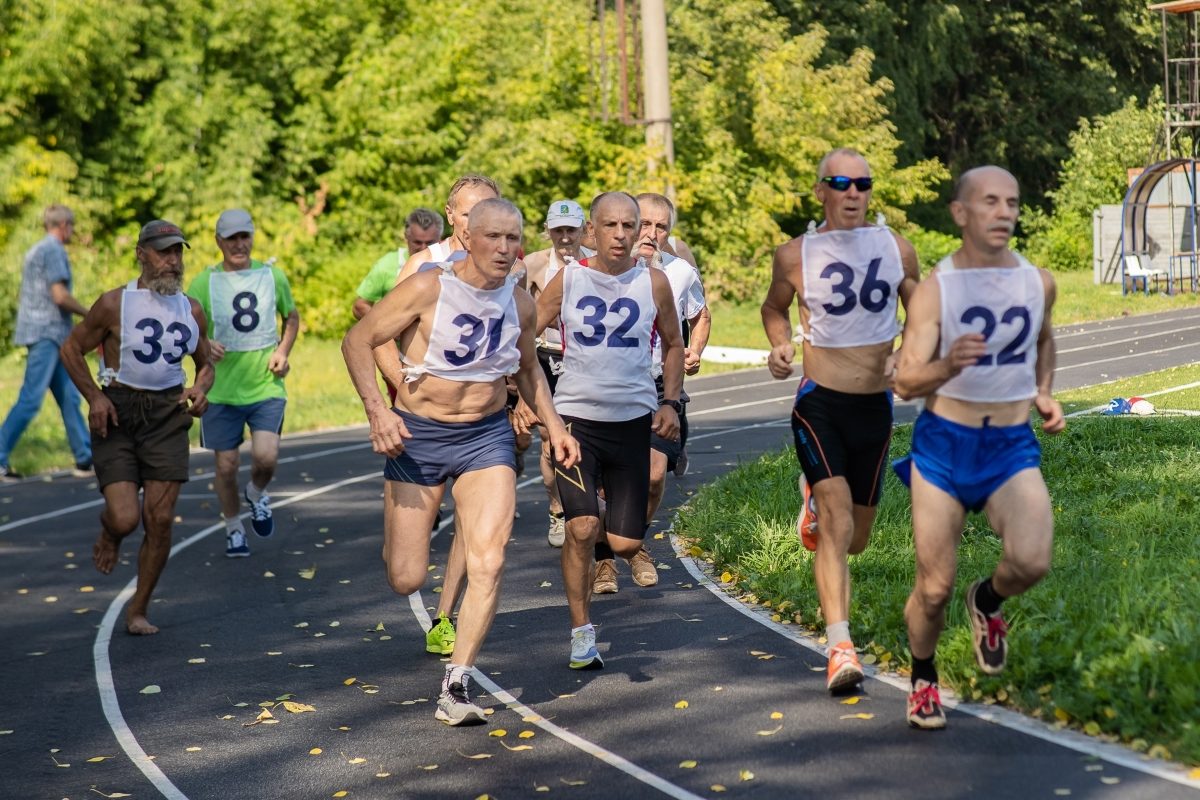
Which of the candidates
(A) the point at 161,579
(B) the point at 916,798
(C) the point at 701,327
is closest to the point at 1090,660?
(B) the point at 916,798

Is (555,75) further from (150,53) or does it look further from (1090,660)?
(1090,660)

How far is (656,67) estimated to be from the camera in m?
28.8

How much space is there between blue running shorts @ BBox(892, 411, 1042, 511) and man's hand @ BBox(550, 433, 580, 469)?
1.88 metres

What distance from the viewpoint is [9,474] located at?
1677 cm

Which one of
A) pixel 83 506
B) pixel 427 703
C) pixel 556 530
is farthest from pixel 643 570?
pixel 83 506

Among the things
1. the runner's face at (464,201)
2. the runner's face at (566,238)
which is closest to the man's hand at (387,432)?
the runner's face at (464,201)

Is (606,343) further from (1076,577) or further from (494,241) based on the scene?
(1076,577)

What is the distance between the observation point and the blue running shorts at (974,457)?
20.4ft

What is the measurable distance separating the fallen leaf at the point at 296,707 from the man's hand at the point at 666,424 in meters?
2.11

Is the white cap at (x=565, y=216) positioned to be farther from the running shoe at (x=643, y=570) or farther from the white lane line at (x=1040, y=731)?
the white lane line at (x=1040, y=731)

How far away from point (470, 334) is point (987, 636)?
8.60 ft

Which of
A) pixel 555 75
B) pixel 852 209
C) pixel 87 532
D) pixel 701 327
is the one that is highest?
pixel 555 75

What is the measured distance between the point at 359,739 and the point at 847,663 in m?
2.07

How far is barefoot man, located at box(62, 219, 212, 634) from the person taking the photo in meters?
9.62
